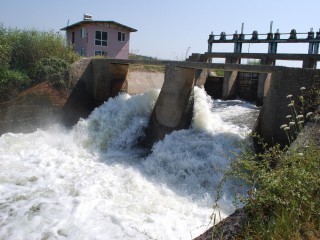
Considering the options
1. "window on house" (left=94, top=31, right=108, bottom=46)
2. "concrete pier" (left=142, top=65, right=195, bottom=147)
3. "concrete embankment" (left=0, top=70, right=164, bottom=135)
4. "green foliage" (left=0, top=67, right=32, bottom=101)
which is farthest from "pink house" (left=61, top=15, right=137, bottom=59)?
"concrete pier" (left=142, top=65, right=195, bottom=147)

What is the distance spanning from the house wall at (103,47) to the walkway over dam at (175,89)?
892cm

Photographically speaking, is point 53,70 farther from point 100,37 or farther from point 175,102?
point 100,37

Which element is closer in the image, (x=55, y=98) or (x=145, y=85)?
(x=55, y=98)

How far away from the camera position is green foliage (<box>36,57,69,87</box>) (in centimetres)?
1109

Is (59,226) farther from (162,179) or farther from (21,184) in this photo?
(162,179)

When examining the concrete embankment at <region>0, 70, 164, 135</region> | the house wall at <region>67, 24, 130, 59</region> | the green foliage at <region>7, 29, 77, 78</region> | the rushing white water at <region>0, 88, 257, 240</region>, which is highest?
the house wall at <region>67, 24, 130, 59</region>

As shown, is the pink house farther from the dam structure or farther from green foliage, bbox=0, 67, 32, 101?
green foliage, bbox=0, 67, 32, 101

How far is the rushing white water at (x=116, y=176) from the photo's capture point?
5.10 meters

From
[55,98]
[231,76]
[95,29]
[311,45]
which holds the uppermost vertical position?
[95,29]

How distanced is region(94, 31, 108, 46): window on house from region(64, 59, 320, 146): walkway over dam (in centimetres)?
912

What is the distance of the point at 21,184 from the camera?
21.7 feet

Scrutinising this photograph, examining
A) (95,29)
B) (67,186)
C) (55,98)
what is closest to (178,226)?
(67,186)

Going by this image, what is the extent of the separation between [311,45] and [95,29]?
13502 millimetres

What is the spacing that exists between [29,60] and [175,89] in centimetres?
600
